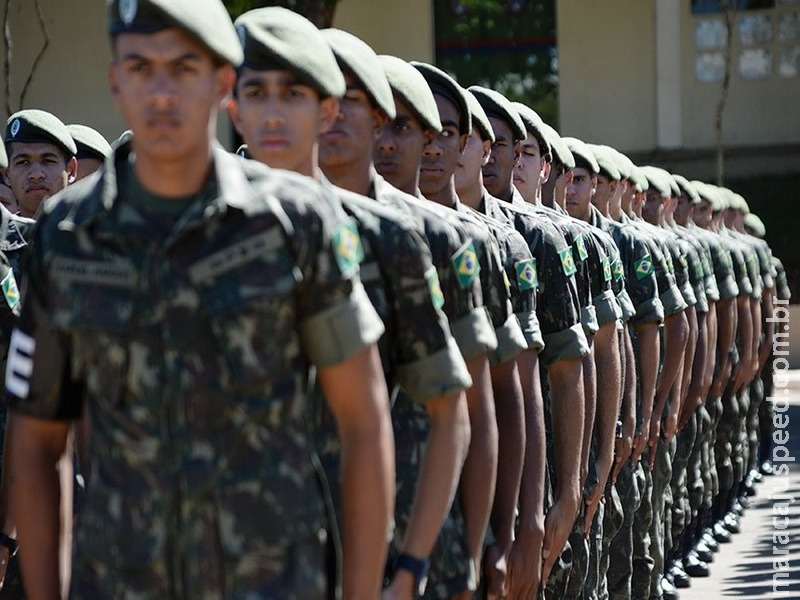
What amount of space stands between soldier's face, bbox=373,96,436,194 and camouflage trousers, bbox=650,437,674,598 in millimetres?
4680

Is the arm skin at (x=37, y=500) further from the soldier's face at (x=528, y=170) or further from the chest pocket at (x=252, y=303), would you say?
the soldier's face at (x=528, y=170)

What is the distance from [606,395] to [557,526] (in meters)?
1.18

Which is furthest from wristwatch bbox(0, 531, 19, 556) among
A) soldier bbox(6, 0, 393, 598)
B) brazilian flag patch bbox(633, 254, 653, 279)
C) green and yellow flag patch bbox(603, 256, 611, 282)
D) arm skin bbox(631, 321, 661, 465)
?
brazilian flag patch bbox(633, 254, 653, 279)

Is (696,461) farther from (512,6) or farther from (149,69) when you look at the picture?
(512,6)

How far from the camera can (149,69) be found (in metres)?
3.01

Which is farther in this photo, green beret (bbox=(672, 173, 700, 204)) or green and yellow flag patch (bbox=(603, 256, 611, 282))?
green beret (bbox=(672, 173, 700, 204))

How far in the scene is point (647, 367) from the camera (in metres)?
8.64

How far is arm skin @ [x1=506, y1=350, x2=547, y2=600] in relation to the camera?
5.13m

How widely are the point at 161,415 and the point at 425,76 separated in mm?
2640

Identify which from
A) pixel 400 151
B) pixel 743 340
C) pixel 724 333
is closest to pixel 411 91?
pixel 400 151

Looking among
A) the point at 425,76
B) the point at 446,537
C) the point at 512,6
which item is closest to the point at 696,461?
the point at 425,76

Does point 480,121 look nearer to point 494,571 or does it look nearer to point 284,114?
point 494,571

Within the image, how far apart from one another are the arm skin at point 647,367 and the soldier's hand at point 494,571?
383 centimetres

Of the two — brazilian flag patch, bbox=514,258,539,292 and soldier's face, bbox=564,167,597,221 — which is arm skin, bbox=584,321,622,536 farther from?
soldier's face, bbox=564,167,597,221
